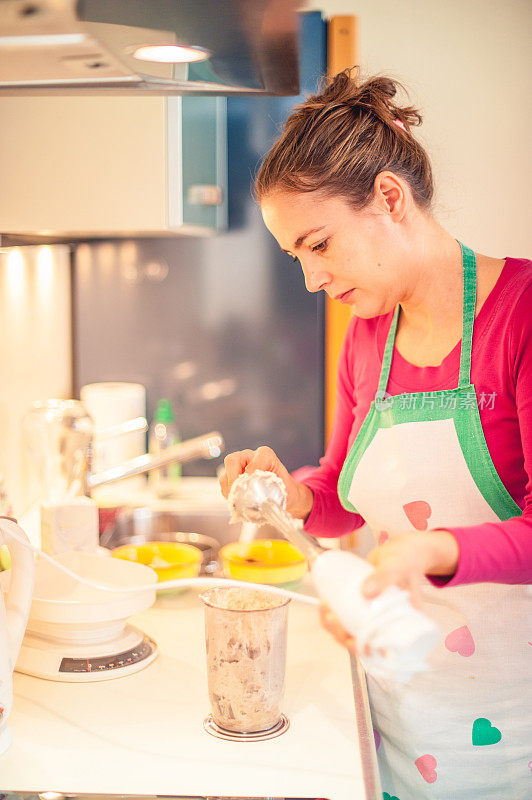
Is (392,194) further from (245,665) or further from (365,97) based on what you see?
(245,665)

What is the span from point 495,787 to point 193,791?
52cm

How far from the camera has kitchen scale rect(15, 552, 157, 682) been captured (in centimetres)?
111

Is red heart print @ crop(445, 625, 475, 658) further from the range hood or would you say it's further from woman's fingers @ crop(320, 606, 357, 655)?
the range hood

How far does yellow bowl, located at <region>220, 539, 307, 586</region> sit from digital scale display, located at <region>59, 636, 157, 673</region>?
30 cm

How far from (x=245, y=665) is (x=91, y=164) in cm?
107

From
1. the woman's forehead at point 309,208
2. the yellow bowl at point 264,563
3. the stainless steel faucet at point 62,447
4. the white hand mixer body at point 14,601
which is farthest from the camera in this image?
the stainless steel faucet at point 62,447

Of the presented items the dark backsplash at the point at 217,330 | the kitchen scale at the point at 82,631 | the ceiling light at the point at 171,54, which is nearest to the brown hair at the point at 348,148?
the ceiling light at the point at 171,54

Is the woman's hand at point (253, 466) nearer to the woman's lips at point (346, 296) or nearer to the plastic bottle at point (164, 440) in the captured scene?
the woman's lips at point (346, 296)

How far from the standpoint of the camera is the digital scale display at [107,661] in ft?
3.63

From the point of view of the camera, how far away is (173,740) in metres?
0.96

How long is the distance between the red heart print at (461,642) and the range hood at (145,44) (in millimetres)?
760

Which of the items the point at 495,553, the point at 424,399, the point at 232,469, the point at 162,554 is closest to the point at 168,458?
the point at 162,554

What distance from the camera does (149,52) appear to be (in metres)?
0.83

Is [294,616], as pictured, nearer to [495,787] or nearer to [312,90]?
[495,787]
